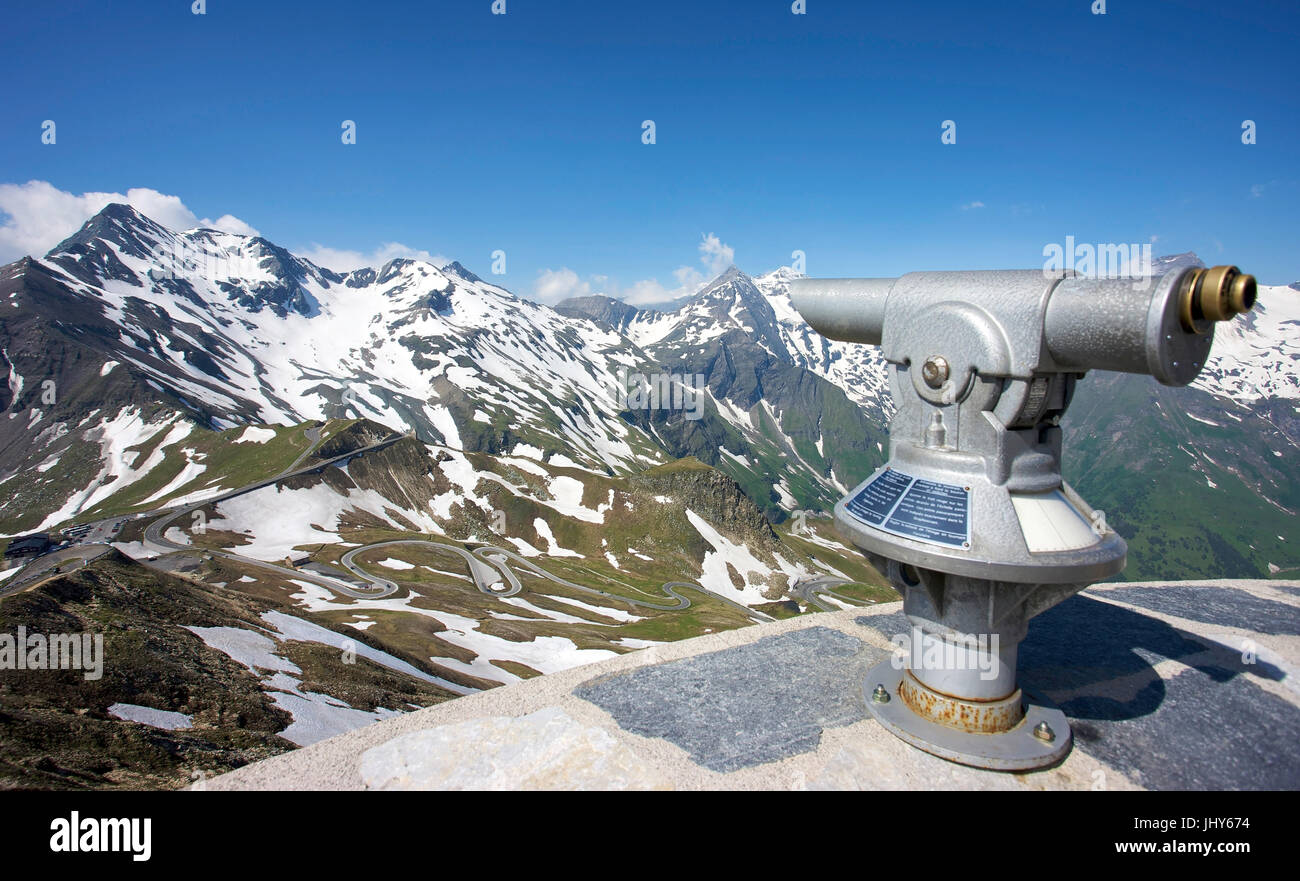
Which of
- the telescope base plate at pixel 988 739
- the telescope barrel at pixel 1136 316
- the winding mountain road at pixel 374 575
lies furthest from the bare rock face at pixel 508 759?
the winding mountain road at pixel 374 575

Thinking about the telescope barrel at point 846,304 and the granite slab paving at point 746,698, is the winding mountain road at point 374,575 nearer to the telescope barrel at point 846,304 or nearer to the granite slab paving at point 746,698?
the granite slab paving at point 746,698

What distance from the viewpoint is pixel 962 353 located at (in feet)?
23.8

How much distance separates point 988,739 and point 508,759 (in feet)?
19.7

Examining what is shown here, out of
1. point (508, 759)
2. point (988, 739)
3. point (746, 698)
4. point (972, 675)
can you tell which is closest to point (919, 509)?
point (972, 675)

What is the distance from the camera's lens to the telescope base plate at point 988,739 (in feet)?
24.3

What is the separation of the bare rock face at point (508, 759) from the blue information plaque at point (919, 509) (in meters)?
4.11

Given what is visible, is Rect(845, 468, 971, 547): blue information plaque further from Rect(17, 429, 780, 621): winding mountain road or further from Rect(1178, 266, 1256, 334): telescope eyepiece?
Rect(17, 429, 780, 621): winding mountain road

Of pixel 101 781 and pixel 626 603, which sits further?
pixel 626 603

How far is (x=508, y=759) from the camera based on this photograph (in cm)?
749

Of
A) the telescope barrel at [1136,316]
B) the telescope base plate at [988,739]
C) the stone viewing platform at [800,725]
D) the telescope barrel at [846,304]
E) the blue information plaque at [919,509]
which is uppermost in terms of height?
the telescope barrel at [846,304]

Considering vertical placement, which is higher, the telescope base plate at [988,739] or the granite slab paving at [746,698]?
the telescope base plate at [988,739]
